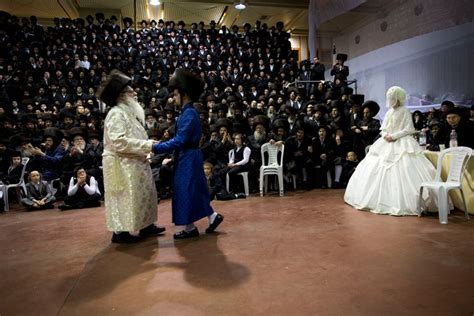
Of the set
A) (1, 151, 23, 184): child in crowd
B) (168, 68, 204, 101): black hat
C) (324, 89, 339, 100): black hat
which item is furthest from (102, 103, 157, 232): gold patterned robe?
(324, 89, 339, 100): black hat

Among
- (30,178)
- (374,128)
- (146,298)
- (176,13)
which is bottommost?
(146,298)

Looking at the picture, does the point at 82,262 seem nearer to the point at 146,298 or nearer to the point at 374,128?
the point at 146,298

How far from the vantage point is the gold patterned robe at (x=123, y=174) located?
335 cm

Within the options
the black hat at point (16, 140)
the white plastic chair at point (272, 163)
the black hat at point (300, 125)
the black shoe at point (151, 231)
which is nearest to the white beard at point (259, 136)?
the white plastic chair at point (272, 163)

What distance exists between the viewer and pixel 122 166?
3424 millimetres

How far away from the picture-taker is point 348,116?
7.92 metres

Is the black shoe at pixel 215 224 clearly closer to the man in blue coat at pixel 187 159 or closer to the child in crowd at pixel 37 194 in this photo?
the man in blue coat at pixel 187 159

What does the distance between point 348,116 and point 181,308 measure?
663 cm

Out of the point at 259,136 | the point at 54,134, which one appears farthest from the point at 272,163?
the point at 54,134

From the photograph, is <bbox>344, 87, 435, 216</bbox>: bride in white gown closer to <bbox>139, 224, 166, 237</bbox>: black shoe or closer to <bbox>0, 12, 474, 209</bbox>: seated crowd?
<bbox>0, 12, 474, 209</bbox>: seated crowd

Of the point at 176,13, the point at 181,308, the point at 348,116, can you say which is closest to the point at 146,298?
the point at 181,308

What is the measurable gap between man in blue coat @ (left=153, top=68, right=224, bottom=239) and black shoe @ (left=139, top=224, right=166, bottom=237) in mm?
495

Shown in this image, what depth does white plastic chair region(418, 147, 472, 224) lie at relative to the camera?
3881mm

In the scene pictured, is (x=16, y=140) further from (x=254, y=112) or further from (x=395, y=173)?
(x=395, y=173)
